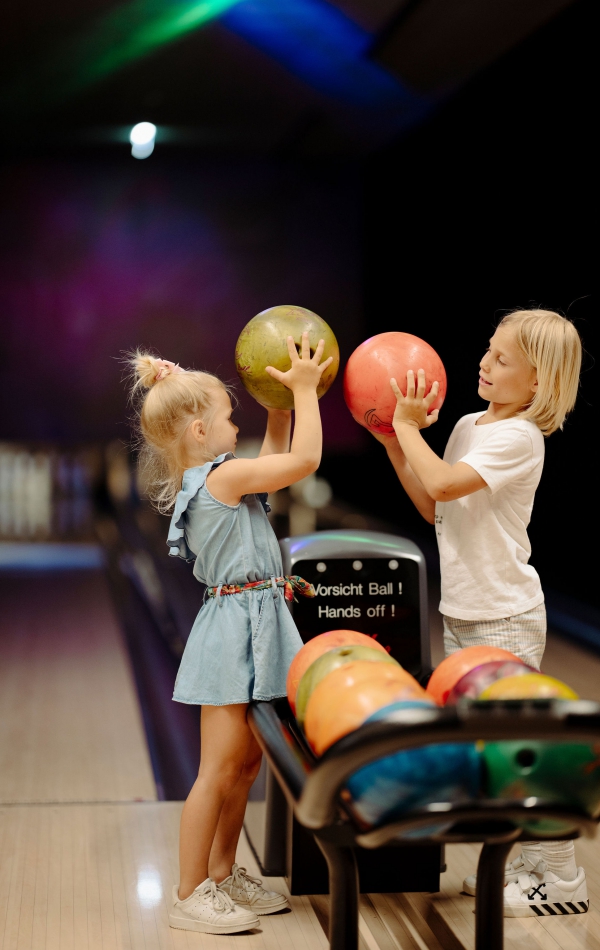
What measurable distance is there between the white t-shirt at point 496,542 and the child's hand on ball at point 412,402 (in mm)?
108

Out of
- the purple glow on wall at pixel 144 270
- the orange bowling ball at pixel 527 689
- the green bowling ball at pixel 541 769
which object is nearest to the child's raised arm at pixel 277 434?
the orange bowling ball at pixel 527 689

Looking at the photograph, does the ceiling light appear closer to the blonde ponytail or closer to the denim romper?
the blonde ponytail

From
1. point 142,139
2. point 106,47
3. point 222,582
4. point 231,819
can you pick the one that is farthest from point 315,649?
point 142,139

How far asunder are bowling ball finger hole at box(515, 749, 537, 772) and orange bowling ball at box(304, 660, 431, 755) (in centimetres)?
12

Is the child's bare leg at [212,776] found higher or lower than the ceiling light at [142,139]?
lower

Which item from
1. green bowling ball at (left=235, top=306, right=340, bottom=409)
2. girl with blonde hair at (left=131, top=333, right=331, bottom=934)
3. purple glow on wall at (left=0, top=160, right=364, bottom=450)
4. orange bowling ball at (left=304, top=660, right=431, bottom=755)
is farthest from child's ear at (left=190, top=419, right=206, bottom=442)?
purple glow on wall at (left=0, top=160, right=364, bottom=450)

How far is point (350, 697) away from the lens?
106 centimetres

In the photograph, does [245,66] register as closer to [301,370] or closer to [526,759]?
[301,370]

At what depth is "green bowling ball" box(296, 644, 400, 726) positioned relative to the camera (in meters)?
1.18

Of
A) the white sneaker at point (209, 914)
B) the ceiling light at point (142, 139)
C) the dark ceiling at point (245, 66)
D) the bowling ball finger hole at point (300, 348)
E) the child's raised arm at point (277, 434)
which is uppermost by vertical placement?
the dark ceiling at point (245, 66)

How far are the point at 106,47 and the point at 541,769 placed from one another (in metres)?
4.16

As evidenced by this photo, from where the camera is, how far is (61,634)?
3887 millimetres

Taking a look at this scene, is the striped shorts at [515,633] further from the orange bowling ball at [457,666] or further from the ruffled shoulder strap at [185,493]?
the ruffled shoulder strap at [185,493]

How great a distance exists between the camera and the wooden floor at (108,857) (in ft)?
5.21
